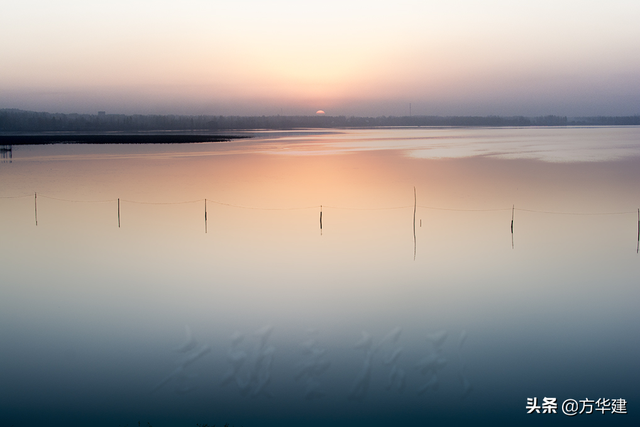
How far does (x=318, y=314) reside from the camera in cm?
875

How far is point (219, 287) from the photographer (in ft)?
33.3

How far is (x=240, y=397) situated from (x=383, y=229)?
33.3ft

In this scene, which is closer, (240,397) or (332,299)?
(240,397)

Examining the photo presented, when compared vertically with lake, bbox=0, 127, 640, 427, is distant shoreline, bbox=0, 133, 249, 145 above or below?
above

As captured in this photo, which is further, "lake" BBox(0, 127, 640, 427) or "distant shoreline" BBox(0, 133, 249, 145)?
"distant shoreline" BBox(0, 133, 249, 145)

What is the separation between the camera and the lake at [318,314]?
5941mm

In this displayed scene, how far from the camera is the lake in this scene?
594cm

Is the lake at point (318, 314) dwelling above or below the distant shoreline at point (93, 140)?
below

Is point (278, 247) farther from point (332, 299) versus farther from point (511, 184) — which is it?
point (511, 184)

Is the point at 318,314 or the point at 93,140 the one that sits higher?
the point at 93,140

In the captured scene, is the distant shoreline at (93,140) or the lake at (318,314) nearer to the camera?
the lake at (318,314)

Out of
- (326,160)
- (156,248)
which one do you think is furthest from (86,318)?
(326,160)

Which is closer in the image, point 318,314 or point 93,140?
point 318,314

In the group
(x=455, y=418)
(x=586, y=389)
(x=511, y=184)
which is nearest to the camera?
(x=455, y=418)
